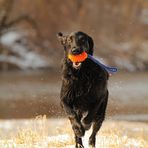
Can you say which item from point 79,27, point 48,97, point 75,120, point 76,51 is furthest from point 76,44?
point 79,27

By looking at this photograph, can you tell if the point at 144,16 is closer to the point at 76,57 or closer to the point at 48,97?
the point at 48,97

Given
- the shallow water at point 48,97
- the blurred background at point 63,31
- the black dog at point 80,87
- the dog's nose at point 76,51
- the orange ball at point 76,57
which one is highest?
the blurred background at point 63,31

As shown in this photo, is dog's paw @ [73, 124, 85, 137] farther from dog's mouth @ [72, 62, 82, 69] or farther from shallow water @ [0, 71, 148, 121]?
shallow water @ [0, 71, 148, 121]

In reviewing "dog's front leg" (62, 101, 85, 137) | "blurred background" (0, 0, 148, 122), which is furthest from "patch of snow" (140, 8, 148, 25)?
"dog's front leg" (62, 101, 85, 137)

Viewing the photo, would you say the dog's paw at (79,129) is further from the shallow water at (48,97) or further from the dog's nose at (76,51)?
the shallow water at (48,97)

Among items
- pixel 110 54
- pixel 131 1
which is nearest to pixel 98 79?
pixel 110 54

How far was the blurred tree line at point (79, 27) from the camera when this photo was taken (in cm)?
3225

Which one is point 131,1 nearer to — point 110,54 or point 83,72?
point 110,54

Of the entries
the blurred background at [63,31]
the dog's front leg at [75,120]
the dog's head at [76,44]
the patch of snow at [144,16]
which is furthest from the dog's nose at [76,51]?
the patch of snow at [144,16]

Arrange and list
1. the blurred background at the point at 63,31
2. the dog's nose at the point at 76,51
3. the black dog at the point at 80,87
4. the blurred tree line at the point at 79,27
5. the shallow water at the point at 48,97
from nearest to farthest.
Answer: the dog's nose at the point at 76,51, the black dog at the point at 80,87, the shallow water at the point at 48,97, the blurred background at the point at 63,31, the blurred tree line at the point at 79,27

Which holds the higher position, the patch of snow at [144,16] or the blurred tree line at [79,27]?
the patch of snow at [144,16]

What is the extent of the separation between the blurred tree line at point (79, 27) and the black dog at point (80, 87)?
76.2 feet

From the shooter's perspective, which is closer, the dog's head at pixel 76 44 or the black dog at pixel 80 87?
the dog's head at pixel 76 44

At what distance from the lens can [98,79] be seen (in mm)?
8297
